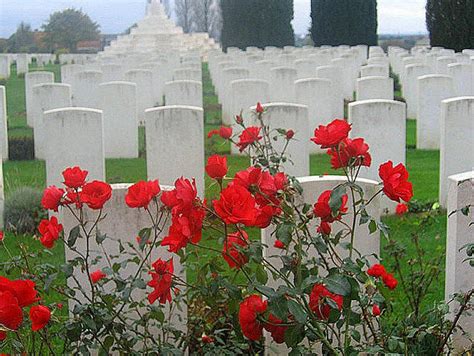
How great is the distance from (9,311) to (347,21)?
24.3 metres

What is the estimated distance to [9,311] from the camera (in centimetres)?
241

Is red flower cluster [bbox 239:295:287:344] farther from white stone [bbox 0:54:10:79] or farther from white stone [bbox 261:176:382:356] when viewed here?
white stone [bbox 0:54:10:79]

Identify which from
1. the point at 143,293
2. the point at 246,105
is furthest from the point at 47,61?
the point at 143,293

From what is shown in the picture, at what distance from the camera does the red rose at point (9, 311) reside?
2.41 metres

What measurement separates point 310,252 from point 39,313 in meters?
1.35

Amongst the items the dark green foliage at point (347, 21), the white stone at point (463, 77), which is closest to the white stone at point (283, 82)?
the white stone at point (463, 77)

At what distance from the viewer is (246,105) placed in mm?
9375

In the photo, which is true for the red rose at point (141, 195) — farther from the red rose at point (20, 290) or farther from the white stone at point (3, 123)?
the white stone at point (3, 123)

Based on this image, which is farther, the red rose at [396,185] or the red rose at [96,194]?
the red rose at [96,194]

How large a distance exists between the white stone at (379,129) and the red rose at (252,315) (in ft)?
11.7

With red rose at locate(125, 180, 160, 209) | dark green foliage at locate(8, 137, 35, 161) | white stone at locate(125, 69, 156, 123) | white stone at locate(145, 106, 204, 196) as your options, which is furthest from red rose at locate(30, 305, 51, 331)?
white stone at locate(125, 69, 156, 123)

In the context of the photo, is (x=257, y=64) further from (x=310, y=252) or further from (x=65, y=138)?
(x=310, y=252)

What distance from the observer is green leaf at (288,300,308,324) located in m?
2.45

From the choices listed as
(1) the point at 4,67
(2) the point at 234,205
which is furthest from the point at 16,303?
(1) the point at 4,67
